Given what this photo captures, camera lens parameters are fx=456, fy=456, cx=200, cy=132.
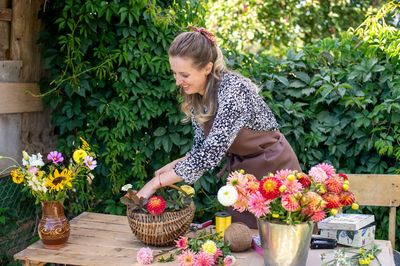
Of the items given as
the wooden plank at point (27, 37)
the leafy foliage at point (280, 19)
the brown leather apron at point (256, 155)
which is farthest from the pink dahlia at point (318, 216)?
the leafy foliage at point (280, 19)

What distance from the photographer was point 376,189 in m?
2.21

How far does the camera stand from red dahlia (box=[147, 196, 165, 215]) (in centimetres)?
170

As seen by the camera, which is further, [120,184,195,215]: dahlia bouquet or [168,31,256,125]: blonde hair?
[168,31,256,125]: blonde hair

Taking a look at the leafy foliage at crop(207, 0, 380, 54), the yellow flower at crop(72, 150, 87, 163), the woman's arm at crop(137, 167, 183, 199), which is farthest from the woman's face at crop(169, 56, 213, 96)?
the leafy foliage at crop(207, 0, 380, 54)

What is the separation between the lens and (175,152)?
9.82 ft

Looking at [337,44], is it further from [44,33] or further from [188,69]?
[44,33]

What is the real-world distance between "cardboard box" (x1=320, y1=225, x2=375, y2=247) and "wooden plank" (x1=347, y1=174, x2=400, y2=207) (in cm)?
46

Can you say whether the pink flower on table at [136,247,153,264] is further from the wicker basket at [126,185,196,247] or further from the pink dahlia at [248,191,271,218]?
the pink dahlia at [248,191,271,218]

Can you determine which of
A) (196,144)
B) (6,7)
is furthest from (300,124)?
(6,7)

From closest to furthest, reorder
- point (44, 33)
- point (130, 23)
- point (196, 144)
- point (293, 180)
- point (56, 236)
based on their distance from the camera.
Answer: point (293, 180)
point (56, 236)
point (196, 144)
point (130, 23)
point (44, 33)

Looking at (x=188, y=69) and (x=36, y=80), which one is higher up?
(x=188, y=69)

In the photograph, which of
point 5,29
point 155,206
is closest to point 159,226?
point 155,206

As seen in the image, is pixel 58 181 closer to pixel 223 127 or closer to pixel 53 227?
pixel 53 227

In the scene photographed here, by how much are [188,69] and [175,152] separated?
3.89 feet
